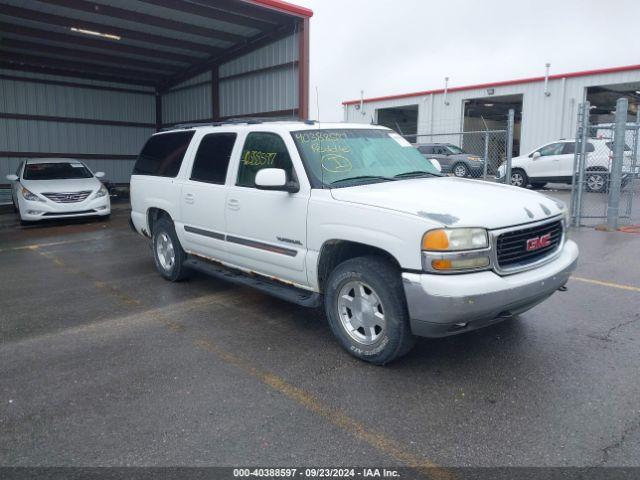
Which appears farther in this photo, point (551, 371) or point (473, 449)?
point (551, 371)

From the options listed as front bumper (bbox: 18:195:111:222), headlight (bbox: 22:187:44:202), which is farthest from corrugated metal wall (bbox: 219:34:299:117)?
headlight (bbox: 22:187:44:202)

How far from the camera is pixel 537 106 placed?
24.8 metres

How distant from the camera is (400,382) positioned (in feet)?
12.7

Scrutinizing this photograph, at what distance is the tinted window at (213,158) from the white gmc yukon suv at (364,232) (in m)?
0.02

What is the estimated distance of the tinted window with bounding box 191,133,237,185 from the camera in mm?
5612

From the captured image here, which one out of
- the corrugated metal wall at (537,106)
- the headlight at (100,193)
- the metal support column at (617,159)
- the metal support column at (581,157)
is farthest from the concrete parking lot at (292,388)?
the corrugated metal wall at (537,106)

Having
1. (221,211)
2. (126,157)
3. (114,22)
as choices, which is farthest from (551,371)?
(126,157)

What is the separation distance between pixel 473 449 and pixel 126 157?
2044 cm

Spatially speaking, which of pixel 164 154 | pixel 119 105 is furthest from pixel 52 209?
pixel 119 105

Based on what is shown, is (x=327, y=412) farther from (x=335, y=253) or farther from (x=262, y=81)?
(x=262, y=81)

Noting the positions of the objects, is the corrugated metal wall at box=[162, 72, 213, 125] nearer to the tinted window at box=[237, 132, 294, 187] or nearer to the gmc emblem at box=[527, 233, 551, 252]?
the tinted window at box=[237, 132, 294, 187]

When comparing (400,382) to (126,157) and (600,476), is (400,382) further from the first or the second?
(126,157)

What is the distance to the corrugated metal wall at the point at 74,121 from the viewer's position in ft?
59.6

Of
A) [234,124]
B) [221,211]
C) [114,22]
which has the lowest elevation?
[221,211]
